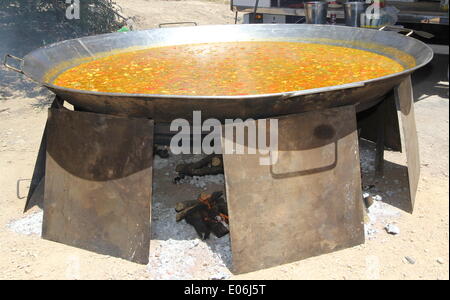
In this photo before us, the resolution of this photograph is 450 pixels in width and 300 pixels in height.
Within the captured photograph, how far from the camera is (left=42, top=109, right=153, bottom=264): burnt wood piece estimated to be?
3189mm

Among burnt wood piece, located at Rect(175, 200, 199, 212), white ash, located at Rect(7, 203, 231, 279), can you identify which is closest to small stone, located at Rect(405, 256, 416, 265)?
white ash, located at Rect(7, 203, 231, 279)

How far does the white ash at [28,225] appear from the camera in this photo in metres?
3.77

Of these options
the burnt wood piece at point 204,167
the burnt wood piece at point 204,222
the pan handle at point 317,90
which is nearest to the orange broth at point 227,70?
the pan handle at point 317,90

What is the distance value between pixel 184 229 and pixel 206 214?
10.0 inches

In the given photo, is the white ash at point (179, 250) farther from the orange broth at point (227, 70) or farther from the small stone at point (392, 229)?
the small stone at point (392, 229)

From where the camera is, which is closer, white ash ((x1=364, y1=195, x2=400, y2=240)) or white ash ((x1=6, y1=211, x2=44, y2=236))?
white ash ((x1=364, y1=195, x2=400, y2=240))

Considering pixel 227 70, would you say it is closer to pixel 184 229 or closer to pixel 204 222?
pixel 204 222

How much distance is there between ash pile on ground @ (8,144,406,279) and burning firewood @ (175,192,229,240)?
2.6 inches

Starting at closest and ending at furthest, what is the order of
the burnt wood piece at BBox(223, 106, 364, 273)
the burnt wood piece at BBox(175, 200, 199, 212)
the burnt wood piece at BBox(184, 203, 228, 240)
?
the burnt wood piece at BBox(223, 106, 364, 273), the burnt wood piece at BBox(184, 203, 228, 240), the burnt wood piece at BBox(175, 200, 199, 212)

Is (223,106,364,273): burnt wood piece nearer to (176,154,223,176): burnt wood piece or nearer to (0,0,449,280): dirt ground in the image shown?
(0,0,449,280): dirt ground

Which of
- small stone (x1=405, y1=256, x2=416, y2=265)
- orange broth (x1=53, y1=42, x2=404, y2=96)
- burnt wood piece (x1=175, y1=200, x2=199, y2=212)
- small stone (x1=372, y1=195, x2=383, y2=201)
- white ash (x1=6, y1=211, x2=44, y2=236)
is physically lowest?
small stone (x1=405, y1=256, x2=416, y2=265)

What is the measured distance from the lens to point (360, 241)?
3.45 meters

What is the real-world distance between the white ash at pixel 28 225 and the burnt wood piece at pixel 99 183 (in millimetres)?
244

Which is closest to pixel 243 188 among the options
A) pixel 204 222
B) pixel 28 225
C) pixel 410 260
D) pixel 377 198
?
pixel 204 222
